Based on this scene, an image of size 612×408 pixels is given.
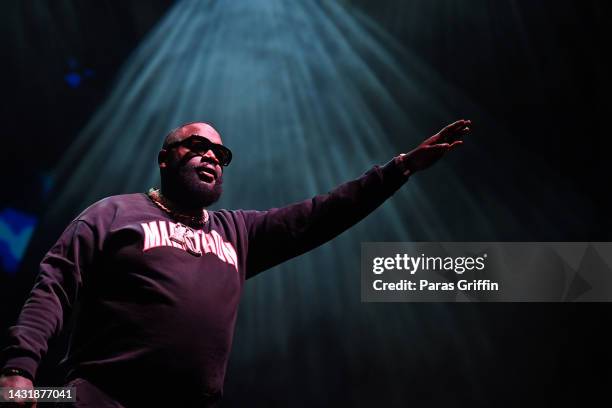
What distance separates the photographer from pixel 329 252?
270 centimetres

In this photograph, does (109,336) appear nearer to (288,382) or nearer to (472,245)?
(288,382)

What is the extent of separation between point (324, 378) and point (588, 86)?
1808 millimetres

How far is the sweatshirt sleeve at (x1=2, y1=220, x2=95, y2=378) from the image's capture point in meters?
1.11

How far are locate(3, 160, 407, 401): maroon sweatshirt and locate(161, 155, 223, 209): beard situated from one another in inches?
3.2

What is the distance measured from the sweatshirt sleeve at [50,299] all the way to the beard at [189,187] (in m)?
0.27

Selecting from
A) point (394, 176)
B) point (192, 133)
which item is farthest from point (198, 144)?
point (394, 176)

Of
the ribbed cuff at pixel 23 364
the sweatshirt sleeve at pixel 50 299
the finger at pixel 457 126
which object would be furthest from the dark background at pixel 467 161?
the ribbed cuff at pixel 23 364

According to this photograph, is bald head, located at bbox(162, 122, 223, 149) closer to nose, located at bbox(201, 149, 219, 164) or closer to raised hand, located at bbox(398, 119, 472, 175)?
nose, located at bbox(201, 149, 219, 164)

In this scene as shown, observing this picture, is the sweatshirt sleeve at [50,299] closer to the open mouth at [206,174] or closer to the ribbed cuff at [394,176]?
the open mouth at [206,174]

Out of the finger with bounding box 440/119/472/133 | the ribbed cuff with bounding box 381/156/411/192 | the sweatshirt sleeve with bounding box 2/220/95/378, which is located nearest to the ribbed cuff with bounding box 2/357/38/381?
the sweatshirt sleeve with bounding box 2/220/95/378

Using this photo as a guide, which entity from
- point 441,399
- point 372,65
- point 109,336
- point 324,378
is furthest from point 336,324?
point 109,336

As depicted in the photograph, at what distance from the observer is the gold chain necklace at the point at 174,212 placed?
1504 millimetres

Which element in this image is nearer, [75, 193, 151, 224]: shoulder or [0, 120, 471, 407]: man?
[0, 120, 471, 407]: man

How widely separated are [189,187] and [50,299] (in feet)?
1.52
